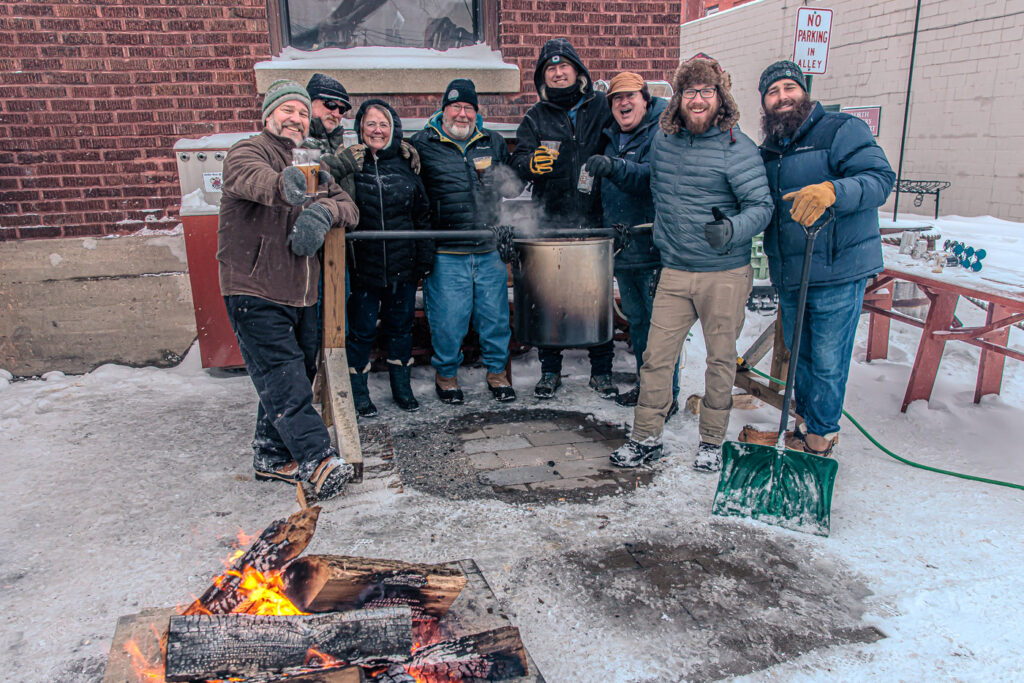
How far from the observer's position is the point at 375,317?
451cm

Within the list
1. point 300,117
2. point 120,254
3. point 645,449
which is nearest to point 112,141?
point 120,254

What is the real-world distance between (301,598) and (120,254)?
4.49m

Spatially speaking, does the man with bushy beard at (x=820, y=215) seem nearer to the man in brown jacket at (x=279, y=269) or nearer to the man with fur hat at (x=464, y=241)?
the man with fur hat at (x=464, y=241)

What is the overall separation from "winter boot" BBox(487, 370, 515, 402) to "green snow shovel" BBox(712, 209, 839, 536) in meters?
1.97

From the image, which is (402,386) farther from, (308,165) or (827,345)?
(827,345)

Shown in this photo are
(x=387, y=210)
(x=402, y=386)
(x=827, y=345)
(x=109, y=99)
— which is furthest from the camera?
(x=109, y=99)

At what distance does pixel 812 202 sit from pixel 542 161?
192 centimetres

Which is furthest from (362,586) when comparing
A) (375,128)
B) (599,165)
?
(375,128)

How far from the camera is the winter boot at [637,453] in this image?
378cm

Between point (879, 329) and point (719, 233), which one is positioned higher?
point (719, 233)

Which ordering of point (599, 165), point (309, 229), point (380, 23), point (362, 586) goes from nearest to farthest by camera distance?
point (362, 586)
point (309, 229)
point (599, 165)
point (380, 23)

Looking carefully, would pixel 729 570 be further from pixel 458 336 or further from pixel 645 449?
pixel 458 336

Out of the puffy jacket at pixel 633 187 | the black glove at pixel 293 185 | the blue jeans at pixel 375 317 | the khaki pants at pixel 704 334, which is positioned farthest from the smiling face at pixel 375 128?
the khaki pants at pixel 704 334

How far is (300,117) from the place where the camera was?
129 inches
